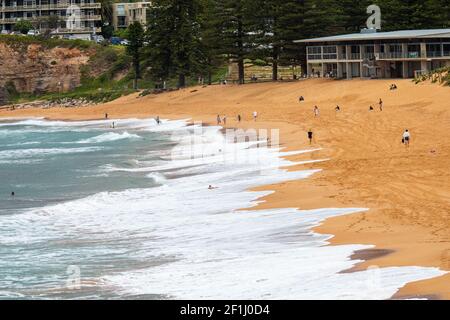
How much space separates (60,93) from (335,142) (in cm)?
5519

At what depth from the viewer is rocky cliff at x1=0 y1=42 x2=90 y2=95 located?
3878 inches

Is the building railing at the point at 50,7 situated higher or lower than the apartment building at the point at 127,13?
higher

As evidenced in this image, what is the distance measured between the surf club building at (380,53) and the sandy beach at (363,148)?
8.80 ft

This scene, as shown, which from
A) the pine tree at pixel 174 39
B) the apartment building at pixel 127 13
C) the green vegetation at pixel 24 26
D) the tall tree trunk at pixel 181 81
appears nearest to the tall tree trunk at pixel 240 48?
the pine tree at pixel 174 39

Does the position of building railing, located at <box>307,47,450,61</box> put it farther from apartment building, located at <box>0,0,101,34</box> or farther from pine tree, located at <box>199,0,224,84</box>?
apartment building, located at <box>0,0,101,34</box>

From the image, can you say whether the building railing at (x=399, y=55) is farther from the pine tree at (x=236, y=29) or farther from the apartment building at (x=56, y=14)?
the apartment building at (x=56, y=14)

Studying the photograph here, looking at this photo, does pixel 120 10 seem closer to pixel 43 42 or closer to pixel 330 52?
pixel 43 42

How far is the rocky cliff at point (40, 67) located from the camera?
3878 inches

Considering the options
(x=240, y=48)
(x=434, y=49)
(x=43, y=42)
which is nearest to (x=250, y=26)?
(x=240, y=48)

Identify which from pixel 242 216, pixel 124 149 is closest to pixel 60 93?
pixel 124 149

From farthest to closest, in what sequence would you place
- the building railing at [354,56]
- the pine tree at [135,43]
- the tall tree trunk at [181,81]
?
the pine tree at [135,43] < the tall tree trunk at [181,81] < the building railing at [354,56]

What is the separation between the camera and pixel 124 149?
5525 cm

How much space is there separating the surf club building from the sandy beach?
2683 mm

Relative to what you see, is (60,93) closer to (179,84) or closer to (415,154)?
(179,84)
